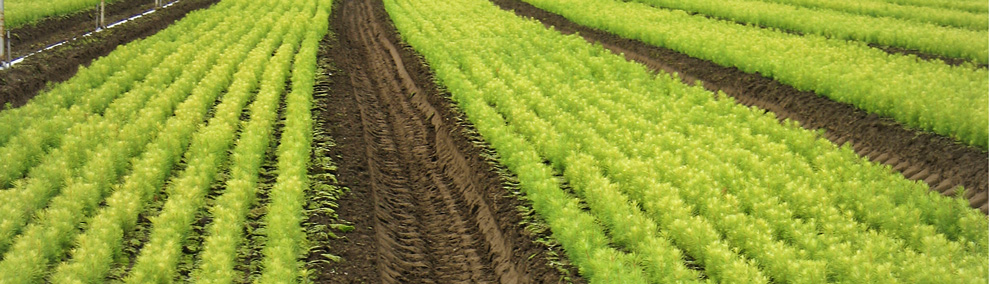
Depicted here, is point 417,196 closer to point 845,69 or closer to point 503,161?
point 503,161

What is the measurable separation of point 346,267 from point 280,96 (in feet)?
26.0

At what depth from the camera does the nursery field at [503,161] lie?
794 centimetres

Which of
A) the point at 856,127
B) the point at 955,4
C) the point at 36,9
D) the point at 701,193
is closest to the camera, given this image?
the point at 701,193

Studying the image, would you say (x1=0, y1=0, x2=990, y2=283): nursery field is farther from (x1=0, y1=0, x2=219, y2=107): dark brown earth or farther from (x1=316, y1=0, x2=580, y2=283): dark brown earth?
(x1=0, y1=0, x2=219, y2=107): dark brown earth

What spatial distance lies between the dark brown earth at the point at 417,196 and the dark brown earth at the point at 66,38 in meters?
6.22

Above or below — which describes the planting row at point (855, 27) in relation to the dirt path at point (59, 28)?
above

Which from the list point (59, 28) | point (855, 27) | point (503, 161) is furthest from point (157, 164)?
point (855, 27)

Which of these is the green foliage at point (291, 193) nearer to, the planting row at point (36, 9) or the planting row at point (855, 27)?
the planting row at point (36, 9)

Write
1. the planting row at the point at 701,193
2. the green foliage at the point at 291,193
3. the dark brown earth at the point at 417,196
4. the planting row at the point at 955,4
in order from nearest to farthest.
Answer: the planting row at the point at 701,193
the green foliage at the point at 291,193
the dark brown earth at the point at 417,196
the planting row at the point at 955,4

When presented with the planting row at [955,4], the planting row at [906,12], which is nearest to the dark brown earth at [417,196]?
the planting row at [906,12]

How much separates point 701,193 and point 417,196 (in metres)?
4.08

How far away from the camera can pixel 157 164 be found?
34.9ft

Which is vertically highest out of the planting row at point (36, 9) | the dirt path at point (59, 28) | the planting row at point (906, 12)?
the planting row at point (906, 12)

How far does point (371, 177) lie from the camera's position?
38.1 feet
